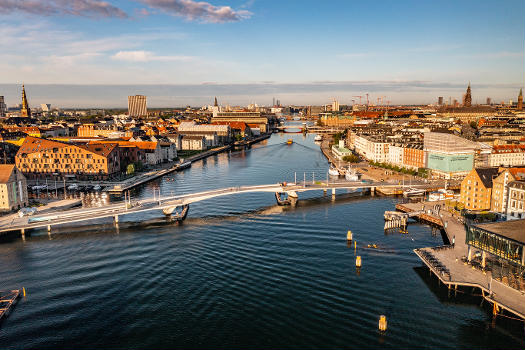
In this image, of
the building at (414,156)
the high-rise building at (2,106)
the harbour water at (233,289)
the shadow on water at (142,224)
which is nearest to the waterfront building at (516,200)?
the harbour water at (233,289)

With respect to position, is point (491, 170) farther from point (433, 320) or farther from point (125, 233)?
point (125, 233)

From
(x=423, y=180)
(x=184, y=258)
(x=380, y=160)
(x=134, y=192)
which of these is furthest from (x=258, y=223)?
(x=380, y=160)

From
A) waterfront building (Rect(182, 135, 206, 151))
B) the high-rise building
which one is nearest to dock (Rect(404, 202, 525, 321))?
waterfront building (Rect(182, 135, 206, 151))

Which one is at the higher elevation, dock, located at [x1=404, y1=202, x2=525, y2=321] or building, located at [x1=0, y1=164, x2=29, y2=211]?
building, located at [x1=0, y1=164, x2=29, y2=211]

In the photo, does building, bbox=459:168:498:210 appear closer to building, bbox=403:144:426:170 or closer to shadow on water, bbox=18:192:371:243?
shadow on water, bbox=18:192:371:243

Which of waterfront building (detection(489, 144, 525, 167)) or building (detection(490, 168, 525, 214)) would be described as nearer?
building (detection(490, 168, 525, 214))
